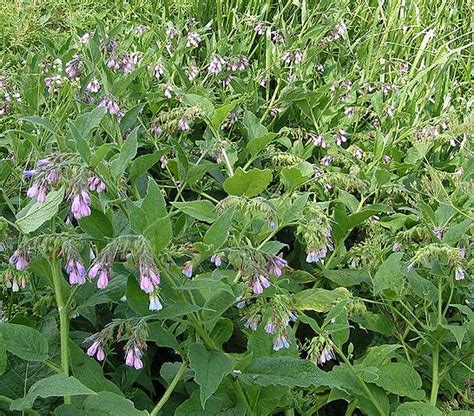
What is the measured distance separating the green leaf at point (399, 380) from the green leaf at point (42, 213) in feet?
2.57

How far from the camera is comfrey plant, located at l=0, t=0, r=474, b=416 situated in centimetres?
125

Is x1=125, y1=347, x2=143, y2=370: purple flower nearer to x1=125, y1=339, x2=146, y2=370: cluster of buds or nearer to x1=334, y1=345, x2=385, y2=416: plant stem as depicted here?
x1=125, y1=339, x2=146, y2=370: cluster of buds

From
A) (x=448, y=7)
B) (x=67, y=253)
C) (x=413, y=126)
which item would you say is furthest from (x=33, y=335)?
(x=448, y=7)

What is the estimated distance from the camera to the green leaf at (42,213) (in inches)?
47.8

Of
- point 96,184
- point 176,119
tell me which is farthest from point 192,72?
point 96,184

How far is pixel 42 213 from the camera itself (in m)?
1.23

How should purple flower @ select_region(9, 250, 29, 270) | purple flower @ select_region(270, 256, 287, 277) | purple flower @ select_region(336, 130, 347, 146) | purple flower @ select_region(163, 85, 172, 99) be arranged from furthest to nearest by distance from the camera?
purple flower @ select_region(336, 130, 347, 146) < purple flower @ select_region(163, 85, 172, 99) < purple flower @ select_region(270, 256, 287, 277) < purple flower @ select_region(9, 250, 29, 270)

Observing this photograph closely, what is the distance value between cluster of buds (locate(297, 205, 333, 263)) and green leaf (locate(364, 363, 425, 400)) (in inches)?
11.8

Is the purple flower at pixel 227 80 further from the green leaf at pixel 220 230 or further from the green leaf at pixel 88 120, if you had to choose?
the green leaf at pixel 220 230

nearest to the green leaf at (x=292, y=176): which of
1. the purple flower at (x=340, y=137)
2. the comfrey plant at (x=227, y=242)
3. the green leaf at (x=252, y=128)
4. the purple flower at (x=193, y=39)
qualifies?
the comfrey plant at (x=227, y=242)

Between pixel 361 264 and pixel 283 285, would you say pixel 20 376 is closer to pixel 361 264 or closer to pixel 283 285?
pixel 283 285

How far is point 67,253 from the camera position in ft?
4.05

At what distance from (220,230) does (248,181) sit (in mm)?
460

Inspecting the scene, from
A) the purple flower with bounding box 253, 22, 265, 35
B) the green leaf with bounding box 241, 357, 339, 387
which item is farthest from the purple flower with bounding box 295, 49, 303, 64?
the green leaf with bounding box 241, 357, 339, 387
